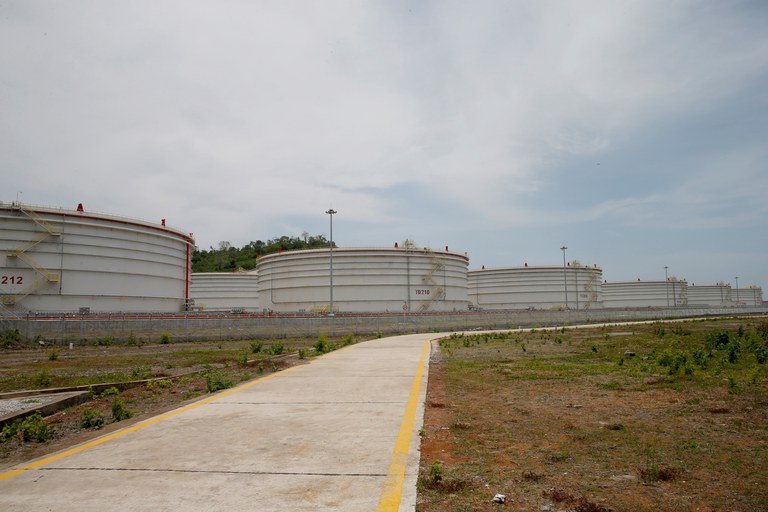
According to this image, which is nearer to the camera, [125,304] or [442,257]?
[125,304]

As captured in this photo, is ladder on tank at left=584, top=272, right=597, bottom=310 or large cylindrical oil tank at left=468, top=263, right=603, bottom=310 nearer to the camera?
large cylindrical oil tank at left=468, top=263, right=603, bottom=310

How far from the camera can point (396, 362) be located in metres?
15.4

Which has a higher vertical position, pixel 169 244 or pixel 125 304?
pixel 169 244

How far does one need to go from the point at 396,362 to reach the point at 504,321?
1301 inches

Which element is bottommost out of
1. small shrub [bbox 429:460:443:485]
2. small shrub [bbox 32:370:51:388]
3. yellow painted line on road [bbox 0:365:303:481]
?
small shrub [bbox 32:370:51:388]

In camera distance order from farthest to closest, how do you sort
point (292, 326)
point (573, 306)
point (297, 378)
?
point (573, 306)
point (292, 326)
point (297, 378)

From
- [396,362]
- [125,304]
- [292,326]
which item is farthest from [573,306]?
[396,362]

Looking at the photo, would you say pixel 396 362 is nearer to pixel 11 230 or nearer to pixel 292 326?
pixel 292 326

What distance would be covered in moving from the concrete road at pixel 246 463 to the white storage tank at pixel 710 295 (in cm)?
13641

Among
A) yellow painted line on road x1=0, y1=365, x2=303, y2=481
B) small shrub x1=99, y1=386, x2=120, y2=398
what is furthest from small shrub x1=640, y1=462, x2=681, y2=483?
small shrub x1=99, y1=386, x2=120, y2=398

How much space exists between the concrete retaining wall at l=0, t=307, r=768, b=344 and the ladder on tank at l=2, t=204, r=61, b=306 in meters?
6.64

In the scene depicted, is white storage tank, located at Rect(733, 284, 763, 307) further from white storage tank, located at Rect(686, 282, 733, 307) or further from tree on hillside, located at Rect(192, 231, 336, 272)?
tree on hillside, located at Rect(192, 231, 336, 272)

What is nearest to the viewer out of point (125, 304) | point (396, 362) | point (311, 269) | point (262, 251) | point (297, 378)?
point (297, 378)

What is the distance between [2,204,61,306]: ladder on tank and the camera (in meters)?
37.8
